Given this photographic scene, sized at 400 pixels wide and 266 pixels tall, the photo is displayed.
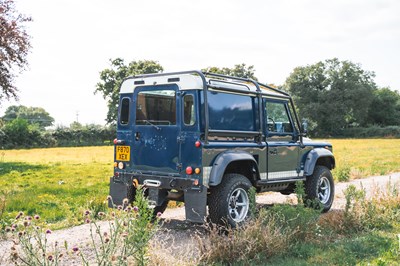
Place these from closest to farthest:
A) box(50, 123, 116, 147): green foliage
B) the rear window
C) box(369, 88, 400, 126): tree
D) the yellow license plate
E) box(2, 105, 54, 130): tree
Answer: the rear window → the yellow license plate → box(50, 123, 116, 147): green foliage → box(369, 88, 400, 126): tree → box(2, 105, 54, 130): tree

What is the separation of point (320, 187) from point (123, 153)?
4.23m

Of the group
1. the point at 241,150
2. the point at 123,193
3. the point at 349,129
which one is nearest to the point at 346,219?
the point at 241,150

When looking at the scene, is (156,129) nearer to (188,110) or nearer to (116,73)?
(188,110)

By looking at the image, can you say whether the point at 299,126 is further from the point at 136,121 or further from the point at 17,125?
the point at 17,125

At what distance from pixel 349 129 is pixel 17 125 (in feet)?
153

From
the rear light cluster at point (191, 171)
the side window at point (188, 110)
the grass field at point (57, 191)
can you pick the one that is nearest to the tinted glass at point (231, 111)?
the side window at point (188, 110)

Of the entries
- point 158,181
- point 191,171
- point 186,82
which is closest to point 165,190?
point 158,181

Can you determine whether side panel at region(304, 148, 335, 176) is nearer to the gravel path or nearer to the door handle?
the door handle

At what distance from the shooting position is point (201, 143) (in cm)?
679

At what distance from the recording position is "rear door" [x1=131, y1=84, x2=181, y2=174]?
7129 mm

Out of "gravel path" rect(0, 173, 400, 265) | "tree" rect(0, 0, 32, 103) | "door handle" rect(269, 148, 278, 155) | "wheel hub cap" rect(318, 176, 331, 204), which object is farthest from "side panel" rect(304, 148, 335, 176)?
"tree" rect(0, 0, 32, 103)

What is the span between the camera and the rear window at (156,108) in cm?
729

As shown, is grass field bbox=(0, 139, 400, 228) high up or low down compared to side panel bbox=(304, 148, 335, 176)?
down

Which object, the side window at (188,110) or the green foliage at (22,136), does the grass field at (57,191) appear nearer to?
the side window at (188,110)
